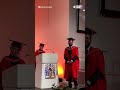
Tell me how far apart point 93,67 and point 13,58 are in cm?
38

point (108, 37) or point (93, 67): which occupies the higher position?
point (108, 37)

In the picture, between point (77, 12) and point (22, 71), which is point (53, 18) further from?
point (22, 71)

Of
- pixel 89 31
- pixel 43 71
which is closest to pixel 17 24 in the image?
pixel 43 71

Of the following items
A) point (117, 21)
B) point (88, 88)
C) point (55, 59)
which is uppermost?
point (117, 21)

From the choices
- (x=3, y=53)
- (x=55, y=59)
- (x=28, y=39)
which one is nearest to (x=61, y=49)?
(x=55, y=59)

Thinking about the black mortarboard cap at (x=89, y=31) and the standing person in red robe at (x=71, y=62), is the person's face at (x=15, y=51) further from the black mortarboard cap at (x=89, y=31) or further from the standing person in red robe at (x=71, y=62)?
the black mortarboard cap at (x=89, y=31)

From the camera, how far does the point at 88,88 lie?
1.22 m

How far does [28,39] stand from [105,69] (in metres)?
0.41

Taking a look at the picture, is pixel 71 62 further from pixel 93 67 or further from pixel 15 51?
pixel 15 51

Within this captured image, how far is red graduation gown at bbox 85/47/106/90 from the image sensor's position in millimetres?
1200

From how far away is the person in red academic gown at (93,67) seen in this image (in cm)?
120

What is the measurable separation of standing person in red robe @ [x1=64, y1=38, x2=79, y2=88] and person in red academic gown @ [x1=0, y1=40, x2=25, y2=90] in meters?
0.21

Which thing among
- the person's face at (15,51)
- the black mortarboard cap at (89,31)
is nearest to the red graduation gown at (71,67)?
the black mortarboard cap at (89,31)

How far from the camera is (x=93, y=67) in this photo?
1.21 meters
